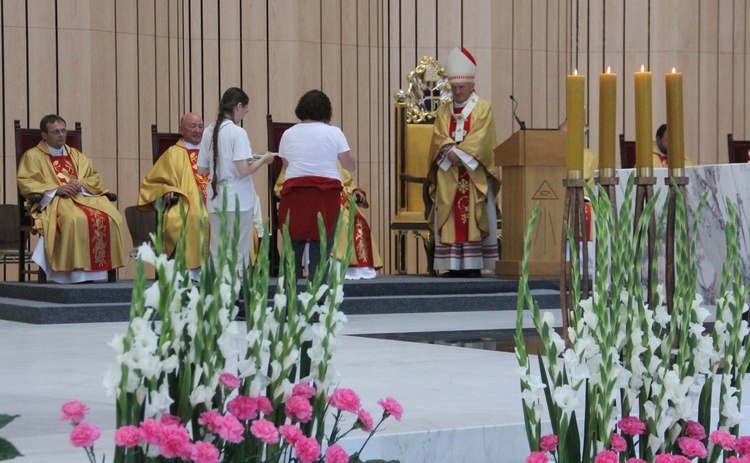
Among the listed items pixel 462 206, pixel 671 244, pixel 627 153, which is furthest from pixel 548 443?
pixel 627 153

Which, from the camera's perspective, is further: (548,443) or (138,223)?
(138,223)

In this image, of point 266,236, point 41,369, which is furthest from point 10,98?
point 266,236

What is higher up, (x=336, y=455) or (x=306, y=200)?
(x=306, y=200)

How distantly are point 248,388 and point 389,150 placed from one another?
10.4 m

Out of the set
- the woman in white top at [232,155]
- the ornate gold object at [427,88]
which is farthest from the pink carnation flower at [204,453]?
the ornate gold object at [427,88]

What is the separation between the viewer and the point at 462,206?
32.9 ft

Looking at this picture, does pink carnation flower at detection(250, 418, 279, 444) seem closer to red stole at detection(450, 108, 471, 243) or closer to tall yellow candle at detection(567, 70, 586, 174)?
tall yellow candle at detection(567, 70, 586, 174)

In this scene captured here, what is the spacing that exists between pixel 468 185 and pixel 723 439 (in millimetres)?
8004

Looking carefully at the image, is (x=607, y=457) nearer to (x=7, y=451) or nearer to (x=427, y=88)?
(x=7, y=451)

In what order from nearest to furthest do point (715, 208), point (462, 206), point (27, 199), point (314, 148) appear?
point (715, 208) → point (314, 148) → point (27, 199) → point (462, 206)

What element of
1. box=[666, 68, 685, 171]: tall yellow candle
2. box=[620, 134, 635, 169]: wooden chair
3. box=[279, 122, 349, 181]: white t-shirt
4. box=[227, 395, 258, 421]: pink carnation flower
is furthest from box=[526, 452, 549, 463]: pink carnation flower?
box=[620, 134, 635, 169]: wooden chair

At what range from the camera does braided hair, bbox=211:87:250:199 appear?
7.10 meters

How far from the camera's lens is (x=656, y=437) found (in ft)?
7.09

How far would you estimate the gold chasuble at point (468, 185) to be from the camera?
997cm
